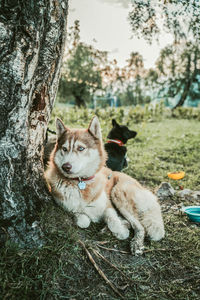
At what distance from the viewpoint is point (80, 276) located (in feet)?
7.11

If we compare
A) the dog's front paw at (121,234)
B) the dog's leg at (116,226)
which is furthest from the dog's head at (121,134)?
the dog's front paw at (121,234)

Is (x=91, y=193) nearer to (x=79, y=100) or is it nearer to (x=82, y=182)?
(x=82, y=182)

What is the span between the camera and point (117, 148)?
5.43m

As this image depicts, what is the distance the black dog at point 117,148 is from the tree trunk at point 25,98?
2.61 metres

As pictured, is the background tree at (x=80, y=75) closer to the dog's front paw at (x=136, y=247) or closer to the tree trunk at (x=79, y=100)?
the tree trunk at (x=79, y=100)

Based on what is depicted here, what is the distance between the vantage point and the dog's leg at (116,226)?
287 centimetres

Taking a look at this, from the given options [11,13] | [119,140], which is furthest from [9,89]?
[119,140]

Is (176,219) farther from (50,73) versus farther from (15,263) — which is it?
(50,73)

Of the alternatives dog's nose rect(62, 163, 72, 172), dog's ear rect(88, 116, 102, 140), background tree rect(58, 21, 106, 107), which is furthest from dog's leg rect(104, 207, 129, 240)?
background tree rect(58, 21, 106, 107)

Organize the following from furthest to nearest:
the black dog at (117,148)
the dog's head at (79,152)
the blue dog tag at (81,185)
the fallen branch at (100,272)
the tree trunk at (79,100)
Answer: the tree trunk at (79,100) → the black dog at (117,148) → the blue dog tag at (81,185) → the dog's head at (79,152) → the fallen branch at (100,272)

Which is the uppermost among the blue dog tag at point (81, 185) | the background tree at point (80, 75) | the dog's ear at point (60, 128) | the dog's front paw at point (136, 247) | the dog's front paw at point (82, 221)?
the background tree at point (80, 75)

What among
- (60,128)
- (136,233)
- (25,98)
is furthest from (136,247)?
(25,98)

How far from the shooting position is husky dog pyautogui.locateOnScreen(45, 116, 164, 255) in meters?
2.87

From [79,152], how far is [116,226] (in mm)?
1014
